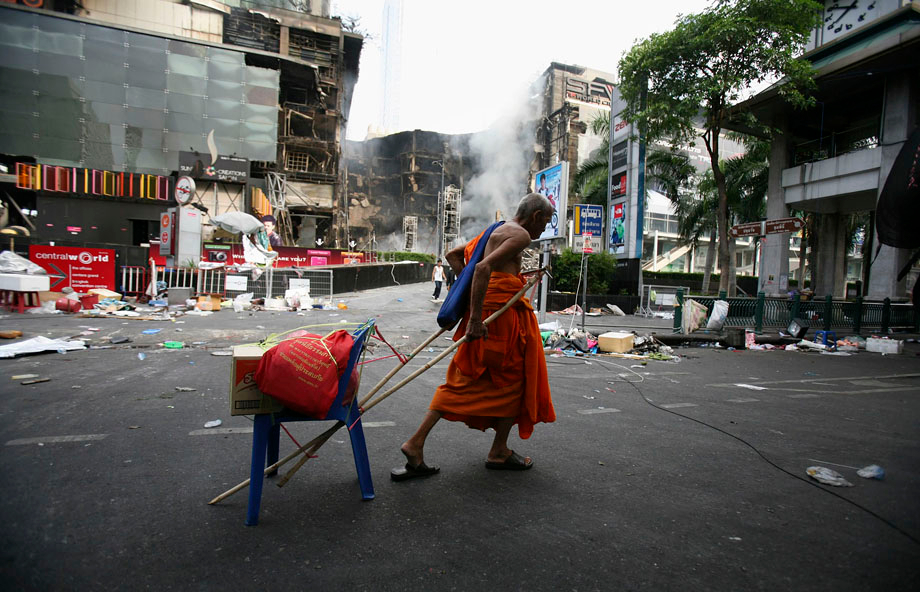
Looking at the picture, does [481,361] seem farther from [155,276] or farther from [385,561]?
[155,276]

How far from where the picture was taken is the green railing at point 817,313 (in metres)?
11.9

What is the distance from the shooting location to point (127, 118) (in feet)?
94.2

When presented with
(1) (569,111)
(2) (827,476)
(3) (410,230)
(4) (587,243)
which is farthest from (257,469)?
(1) (569,111)

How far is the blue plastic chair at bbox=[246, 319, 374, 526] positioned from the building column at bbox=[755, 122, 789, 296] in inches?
721

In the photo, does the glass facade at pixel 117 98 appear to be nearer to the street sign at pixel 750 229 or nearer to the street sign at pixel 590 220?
the street sign at pixel 590 220

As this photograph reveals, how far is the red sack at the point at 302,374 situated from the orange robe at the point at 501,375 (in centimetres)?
85

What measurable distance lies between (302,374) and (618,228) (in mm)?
17754

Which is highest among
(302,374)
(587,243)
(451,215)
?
(451,215)

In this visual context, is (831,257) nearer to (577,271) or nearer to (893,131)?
(893,131)

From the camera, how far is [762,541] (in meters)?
2.14

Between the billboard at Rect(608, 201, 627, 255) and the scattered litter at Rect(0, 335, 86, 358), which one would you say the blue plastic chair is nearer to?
the scattered litter at Rect(0, 335, 86, 358)

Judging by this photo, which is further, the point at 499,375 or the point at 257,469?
the point at 499,375

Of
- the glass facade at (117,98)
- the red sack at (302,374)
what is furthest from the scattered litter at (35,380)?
the glass facade at (117,98)

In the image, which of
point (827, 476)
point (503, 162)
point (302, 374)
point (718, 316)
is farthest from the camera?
point (503, 162)
